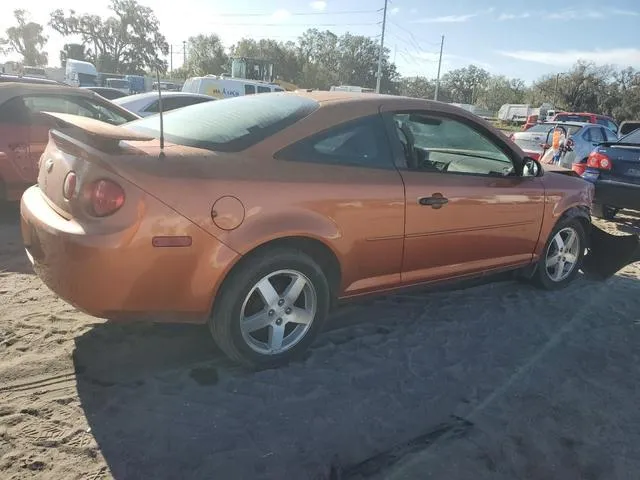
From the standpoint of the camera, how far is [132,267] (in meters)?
2.63

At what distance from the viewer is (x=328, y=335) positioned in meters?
3.68

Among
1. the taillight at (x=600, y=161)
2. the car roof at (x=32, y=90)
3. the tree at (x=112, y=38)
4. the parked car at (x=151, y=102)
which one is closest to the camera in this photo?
the car roof at (x=32, y=90)

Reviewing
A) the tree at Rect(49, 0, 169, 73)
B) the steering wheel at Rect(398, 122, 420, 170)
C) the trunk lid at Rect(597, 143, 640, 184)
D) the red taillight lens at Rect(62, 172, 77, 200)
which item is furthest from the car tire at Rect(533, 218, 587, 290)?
the tree at Rect(49, 0, 169, 73)

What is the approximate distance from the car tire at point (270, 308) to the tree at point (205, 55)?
79.7m

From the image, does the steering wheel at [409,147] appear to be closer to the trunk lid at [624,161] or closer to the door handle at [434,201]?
the door handle at [434,201]

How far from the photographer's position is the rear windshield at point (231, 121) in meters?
3.05

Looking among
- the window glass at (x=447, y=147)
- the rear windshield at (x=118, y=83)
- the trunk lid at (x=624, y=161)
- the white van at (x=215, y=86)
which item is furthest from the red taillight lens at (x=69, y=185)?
the rear windshield at (x=118, y=83)

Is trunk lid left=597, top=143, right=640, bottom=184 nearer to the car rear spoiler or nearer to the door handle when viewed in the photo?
the door handle

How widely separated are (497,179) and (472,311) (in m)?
1.04

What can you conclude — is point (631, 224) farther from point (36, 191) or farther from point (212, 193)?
point (36, 191)

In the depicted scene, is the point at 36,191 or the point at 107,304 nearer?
the point at 107,304

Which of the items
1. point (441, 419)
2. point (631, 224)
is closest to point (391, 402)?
point (441, 419)

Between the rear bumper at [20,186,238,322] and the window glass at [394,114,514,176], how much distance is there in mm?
1537

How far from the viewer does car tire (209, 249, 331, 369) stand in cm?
294
